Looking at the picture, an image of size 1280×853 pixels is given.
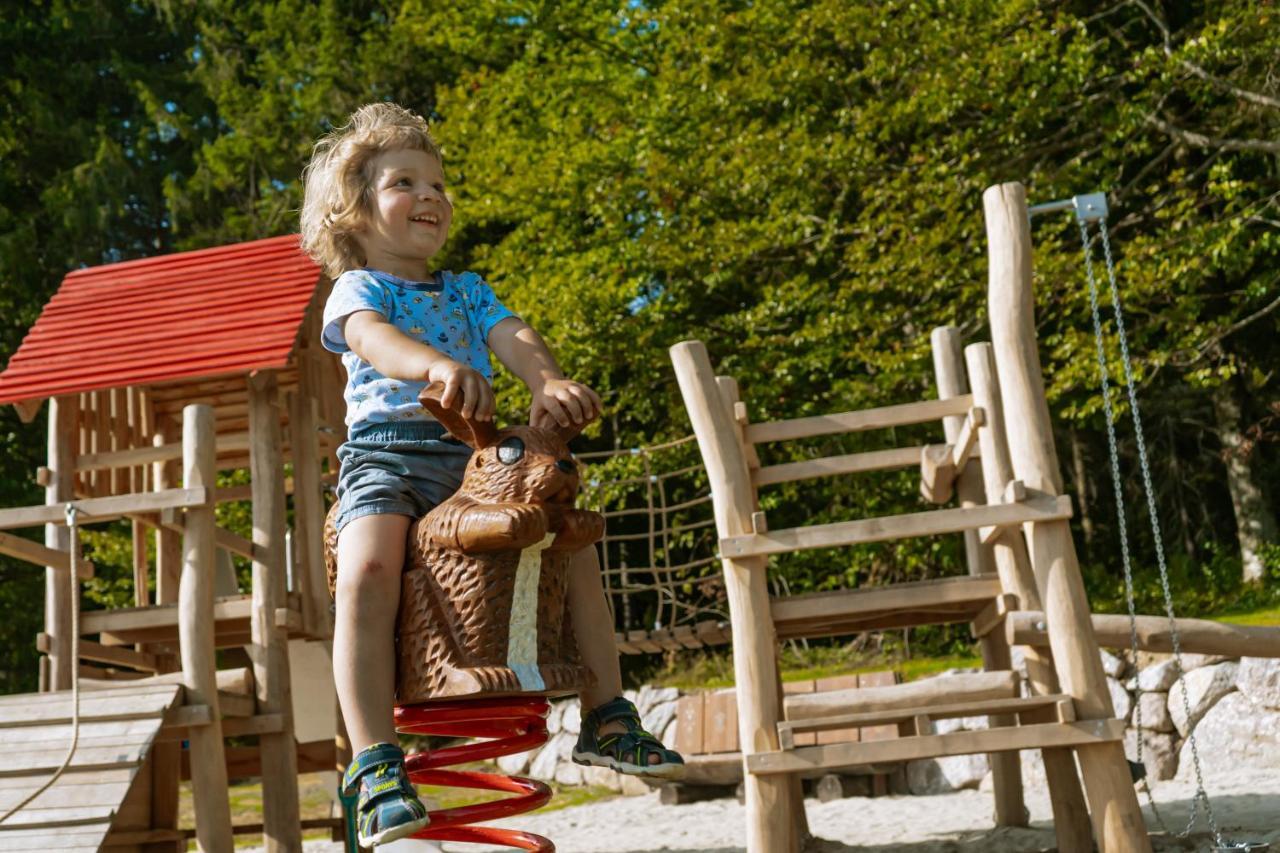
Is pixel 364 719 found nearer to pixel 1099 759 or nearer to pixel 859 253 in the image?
pixel 1099 759

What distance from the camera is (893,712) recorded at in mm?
5254

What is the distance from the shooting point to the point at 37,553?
22.7 ft

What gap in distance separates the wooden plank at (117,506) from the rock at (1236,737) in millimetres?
7043

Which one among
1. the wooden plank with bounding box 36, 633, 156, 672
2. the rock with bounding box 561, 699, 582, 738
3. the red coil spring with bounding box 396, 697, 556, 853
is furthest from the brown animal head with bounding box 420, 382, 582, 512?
the rock with bounding box 561, 699, 582, 738

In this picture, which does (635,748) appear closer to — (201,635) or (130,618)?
(201,635)

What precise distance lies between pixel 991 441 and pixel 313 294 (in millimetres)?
4400

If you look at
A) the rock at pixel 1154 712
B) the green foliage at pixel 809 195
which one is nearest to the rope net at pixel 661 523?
the green foliage at pixel 809 195

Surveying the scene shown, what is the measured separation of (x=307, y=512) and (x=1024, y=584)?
14.6ft

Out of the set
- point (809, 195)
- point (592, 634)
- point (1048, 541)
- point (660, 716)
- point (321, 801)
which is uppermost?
point (809, 195)

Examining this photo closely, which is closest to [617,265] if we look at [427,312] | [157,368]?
[157,368]

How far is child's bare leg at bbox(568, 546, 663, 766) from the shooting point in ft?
8.10

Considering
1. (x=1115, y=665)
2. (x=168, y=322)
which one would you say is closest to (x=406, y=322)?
(x=168, y=322)

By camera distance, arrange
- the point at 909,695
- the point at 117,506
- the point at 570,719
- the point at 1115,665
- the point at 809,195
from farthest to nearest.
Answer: the point at 809,195 < the point at 570,719 < the point at 1115,665 < the point at 117,506 < the point at 909,695

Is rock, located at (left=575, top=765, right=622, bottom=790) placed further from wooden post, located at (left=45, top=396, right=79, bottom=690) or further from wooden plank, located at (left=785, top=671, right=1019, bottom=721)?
wooden plank, located at (left=785, top=671, right=1019, bottom=721)
